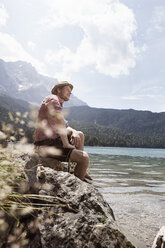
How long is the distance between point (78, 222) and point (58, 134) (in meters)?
1.85

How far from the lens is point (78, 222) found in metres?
2.82

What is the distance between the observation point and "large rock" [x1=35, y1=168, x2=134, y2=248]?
8.76ft

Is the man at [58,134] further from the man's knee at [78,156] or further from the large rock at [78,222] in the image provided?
the large rock at [78,222]

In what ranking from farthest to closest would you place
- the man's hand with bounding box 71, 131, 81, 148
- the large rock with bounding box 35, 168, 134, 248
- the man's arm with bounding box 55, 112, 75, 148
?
the man's hand with bounding box 71, 131, 81, 148 < the man's arm with bounding box 55, 112, 75, 148 < the large rock with bounding box 35, 168, 134, 248

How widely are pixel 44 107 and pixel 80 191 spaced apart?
186 cm

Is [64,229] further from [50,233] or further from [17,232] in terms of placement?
[17,232]

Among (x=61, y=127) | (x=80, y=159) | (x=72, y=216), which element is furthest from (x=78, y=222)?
(x=61, y=127)

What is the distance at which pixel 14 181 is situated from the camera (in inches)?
127

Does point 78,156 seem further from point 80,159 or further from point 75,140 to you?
point 75,140

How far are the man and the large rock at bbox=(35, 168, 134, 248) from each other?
2.91ft

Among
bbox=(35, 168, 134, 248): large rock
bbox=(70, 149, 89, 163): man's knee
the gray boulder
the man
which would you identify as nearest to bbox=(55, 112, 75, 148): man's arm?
the man

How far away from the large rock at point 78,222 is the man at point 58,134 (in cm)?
89

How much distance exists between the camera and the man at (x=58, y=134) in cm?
402

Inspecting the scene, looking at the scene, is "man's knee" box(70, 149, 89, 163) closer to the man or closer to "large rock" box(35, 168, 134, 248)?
the man
